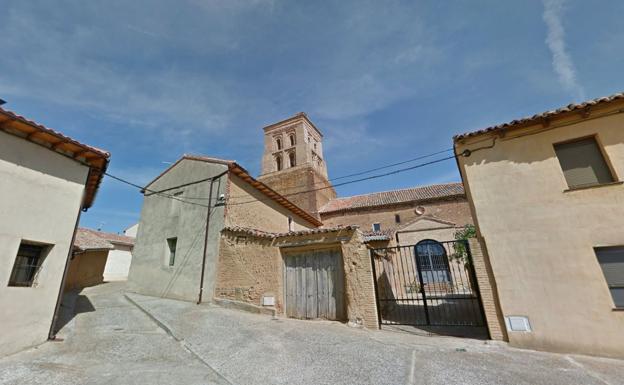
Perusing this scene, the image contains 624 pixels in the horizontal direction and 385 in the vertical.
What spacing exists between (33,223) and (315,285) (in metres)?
6.72

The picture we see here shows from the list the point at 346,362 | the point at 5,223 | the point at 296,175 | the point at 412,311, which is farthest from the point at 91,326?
the point at 296,175

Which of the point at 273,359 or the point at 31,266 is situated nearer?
the point at 273,359

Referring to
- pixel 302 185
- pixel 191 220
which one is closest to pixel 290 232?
pixel 191 220

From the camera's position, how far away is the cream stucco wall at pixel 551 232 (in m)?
5.04

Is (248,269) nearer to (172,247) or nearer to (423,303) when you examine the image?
(172,247)

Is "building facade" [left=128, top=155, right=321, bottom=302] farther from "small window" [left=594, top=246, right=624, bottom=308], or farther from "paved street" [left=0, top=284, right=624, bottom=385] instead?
"small window" [left=594, top=246, right=624, bottom=308]

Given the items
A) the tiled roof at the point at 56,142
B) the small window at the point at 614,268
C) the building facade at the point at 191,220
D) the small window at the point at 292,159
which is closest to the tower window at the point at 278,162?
the small window at the point at 292,159

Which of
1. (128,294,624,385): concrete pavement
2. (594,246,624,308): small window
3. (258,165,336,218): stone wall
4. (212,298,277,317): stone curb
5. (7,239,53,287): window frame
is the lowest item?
(128,294,624,385): concrete pavement

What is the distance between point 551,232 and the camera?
5590 millimetres

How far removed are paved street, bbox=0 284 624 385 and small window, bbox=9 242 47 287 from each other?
1310mm

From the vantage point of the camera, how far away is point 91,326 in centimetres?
636

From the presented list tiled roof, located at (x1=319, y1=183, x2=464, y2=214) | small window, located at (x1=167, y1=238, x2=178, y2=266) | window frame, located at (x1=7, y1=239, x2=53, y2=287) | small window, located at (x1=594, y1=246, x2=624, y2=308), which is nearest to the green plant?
tiled roof, located at (x1=319, y1=183, x2=464, y2=214)

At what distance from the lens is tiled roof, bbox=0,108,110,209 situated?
16.3 feet

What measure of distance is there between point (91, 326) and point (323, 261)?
6.16 metres
